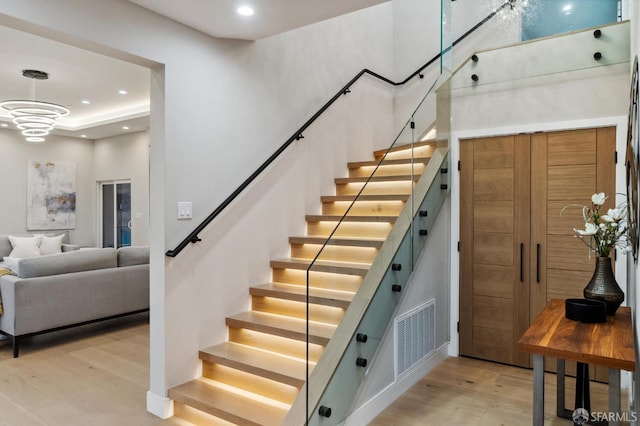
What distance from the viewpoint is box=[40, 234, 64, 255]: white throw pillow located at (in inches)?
301

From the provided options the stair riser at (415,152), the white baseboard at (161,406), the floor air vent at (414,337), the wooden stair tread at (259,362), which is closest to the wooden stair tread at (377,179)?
the stair riser at (415,152)

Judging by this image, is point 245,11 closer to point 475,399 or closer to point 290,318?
point 290,318

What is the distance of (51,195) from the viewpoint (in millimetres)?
8391

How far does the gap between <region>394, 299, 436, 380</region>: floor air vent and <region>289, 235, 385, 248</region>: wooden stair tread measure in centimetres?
64

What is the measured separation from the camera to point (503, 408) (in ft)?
10.7

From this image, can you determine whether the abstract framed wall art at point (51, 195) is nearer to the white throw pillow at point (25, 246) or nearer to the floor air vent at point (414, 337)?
the white throw pillow at point (25, 246)

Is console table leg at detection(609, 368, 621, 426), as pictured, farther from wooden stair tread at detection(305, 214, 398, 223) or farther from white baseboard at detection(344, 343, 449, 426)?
wooden stair tread at detection(305, 214, 398, 223)

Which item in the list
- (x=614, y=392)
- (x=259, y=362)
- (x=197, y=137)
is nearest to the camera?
(x=614, y=392)

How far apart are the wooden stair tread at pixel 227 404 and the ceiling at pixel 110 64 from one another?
262 centimetres

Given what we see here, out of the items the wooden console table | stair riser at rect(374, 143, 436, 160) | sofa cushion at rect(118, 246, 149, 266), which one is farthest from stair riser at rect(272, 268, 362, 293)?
sofa cushion at rect(118, 246, 149, 266)

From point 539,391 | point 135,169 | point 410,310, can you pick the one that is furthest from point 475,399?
point 135,169

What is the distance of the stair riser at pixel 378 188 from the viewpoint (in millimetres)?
3293

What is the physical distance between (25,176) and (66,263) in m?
4.51

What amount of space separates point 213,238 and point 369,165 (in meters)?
2.27
